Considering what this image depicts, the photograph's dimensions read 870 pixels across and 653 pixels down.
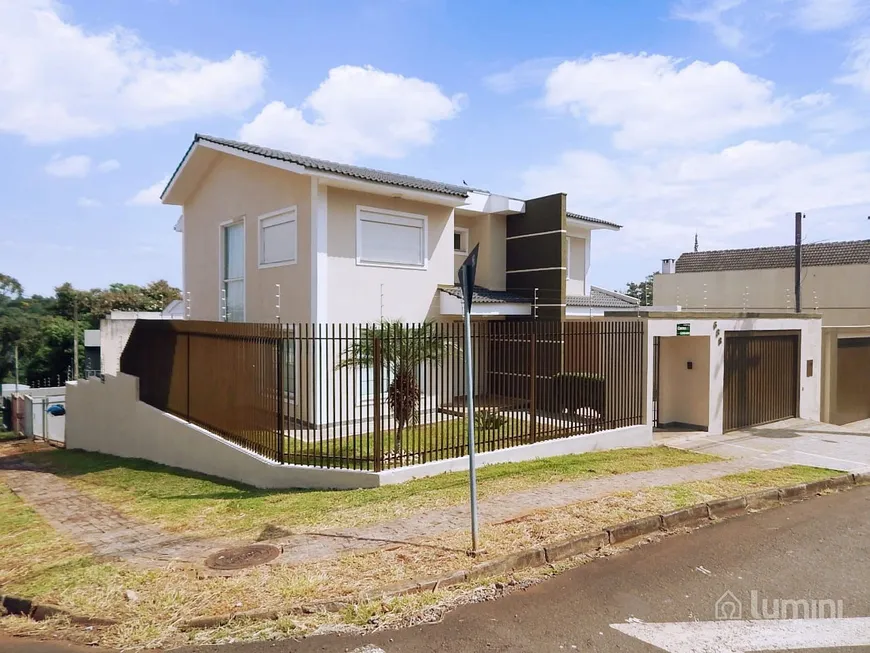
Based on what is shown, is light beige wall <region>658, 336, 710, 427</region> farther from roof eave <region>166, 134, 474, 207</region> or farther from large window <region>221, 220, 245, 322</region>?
large window <region>221, 220, 245, 322</region>

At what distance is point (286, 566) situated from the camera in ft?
16.1

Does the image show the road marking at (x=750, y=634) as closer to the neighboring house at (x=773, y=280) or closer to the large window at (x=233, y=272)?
the large window at (x=233, y=272)

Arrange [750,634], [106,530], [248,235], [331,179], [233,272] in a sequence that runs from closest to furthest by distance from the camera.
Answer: [750,634] < [106,530] < [331,179] < [248,235] < [233,272]

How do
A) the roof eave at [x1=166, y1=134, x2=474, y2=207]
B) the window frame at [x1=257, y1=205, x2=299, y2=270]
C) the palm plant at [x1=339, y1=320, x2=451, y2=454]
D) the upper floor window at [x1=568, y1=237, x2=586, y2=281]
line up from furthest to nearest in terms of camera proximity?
the upper floor window at [x1=568, y1=237, x2=586, y2=281] → the window frame at [x1=257, y1=205, x2=299, y2=270] → the roof eave at [x1=166, y1=134, x2=474, y2=207] → the palm plant at [x1=339, y1=320, x2=451, y2=454]

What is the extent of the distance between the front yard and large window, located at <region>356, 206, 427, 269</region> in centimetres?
591

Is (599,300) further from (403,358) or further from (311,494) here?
(311,494)

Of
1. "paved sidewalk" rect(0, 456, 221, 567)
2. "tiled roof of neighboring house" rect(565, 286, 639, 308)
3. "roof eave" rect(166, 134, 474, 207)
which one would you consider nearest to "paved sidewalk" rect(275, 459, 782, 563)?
"paved sidewalk" rect(0, 456, 221, 567)

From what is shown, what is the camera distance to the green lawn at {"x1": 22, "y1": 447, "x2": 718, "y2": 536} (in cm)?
645

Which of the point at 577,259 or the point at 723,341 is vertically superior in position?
the point at 577,259

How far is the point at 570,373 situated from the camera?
10.6m

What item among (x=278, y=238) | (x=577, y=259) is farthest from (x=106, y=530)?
(x=577, y=259)

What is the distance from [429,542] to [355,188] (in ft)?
28.5

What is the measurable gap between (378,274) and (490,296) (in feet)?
11.3

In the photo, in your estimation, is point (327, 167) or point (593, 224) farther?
point (593, 224)
